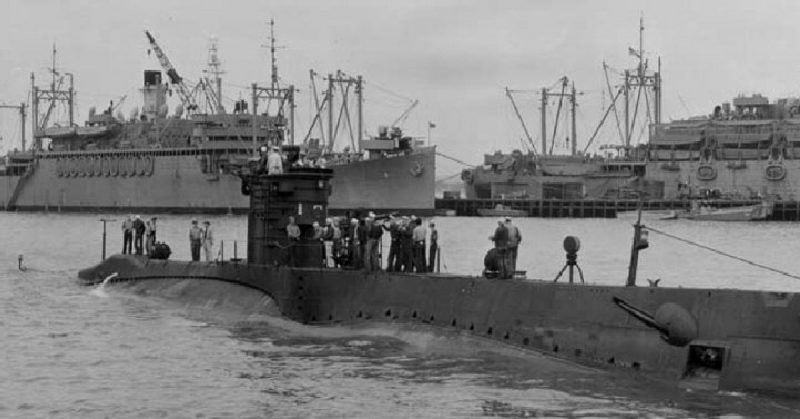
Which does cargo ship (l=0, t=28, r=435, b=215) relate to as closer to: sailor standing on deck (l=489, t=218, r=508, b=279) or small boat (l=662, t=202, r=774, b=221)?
small boat (l=662, t=202, r=774, b=221)

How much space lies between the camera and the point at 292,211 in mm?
30594

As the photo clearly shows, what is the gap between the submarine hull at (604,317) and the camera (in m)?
19.0

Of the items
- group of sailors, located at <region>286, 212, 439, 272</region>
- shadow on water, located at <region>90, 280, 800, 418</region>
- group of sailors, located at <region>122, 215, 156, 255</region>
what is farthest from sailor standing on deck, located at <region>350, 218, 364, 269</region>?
group of sailors, located at <region>122, 215, 156, 255</region>

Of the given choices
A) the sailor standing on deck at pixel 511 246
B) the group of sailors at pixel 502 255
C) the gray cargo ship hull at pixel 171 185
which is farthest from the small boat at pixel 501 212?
the group of sailors at pixel 502 255

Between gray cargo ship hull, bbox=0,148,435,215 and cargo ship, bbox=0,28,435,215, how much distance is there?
0.34 feet

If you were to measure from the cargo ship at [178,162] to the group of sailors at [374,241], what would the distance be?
252 ft

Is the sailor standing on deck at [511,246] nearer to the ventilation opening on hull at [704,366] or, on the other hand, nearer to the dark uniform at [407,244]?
the dark uniform at [407,244]

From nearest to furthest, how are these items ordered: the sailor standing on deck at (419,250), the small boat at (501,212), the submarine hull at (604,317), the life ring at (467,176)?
the submarine hull at (604,317)
the sailor standing on deck at (419,250)
the small boat at (501,212)
the life ring at (467,176)

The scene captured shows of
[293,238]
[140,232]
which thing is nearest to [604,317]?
[293,238]

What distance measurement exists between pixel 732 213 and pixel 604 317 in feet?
320

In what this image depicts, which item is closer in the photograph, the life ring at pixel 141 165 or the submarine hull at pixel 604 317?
the submarine hull at pixel 604 317

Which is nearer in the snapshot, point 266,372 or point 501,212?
point 266,372

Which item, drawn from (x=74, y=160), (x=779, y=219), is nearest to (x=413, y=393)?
(x=779, y=219)

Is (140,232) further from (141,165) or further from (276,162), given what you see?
(141,165)
